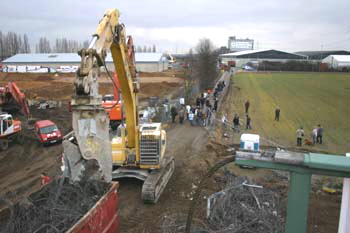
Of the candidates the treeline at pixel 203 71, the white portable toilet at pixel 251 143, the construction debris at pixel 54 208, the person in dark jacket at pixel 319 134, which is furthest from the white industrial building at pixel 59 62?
the construction debris at pixel 54 208

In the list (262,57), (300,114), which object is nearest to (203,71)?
(300,114)

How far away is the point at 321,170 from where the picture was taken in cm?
363

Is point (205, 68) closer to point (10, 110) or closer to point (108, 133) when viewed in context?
point (10, 110)

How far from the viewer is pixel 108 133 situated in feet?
25.1

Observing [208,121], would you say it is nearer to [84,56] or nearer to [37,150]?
[37,150]

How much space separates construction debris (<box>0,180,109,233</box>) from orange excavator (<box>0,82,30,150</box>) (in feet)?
43.0

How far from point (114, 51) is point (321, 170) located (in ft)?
26.4

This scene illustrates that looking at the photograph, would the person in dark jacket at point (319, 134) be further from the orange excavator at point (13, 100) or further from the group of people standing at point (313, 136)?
the orange excavator at point (13, 100)

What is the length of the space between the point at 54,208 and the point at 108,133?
6.68ft

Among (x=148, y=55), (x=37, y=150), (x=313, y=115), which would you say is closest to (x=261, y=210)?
(x=37, y=150)

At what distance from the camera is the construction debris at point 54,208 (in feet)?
22.1

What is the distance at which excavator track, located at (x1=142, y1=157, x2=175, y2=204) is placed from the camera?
11062 mm

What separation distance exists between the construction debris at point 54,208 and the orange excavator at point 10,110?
13.1 meters

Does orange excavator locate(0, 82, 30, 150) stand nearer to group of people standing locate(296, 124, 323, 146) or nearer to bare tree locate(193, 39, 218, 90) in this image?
group of people standing locate(296, 124, 323, 146)
